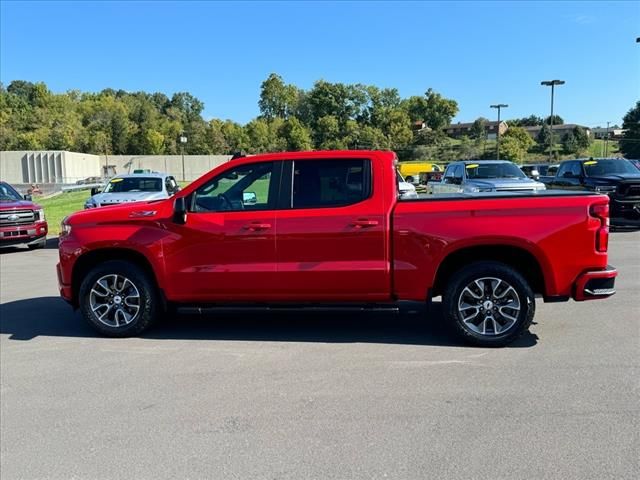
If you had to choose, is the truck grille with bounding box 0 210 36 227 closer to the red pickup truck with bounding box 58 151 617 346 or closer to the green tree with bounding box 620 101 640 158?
the red pickup truck with bounding box 58 151 617 346

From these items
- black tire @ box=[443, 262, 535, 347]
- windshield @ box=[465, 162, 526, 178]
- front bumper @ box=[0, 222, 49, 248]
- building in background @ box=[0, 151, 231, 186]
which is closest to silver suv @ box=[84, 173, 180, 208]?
front bumper @ box=[0, 222, 49, 248]

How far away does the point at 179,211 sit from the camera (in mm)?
5469

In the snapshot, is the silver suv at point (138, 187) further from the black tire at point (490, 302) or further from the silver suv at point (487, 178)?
the black tire at point (490, 302)

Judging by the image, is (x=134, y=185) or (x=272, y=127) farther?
(x=272, y=127)

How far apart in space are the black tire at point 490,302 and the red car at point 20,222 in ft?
37.3

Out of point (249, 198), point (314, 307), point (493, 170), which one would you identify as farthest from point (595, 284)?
point (493, 170)

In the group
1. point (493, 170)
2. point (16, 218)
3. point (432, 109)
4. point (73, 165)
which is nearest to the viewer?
point (16, 218)

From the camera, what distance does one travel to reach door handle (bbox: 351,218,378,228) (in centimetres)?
518

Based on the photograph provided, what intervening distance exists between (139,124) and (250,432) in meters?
117

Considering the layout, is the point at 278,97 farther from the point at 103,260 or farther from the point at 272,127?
the point at 103,260

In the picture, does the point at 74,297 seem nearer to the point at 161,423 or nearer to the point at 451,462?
the point at 161,423

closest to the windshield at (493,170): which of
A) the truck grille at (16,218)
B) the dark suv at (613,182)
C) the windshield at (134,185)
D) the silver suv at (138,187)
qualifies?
the dark suv at (613,182)

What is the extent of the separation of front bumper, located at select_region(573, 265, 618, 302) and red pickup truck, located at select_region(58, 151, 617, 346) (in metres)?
0.01

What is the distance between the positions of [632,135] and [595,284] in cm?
8770
